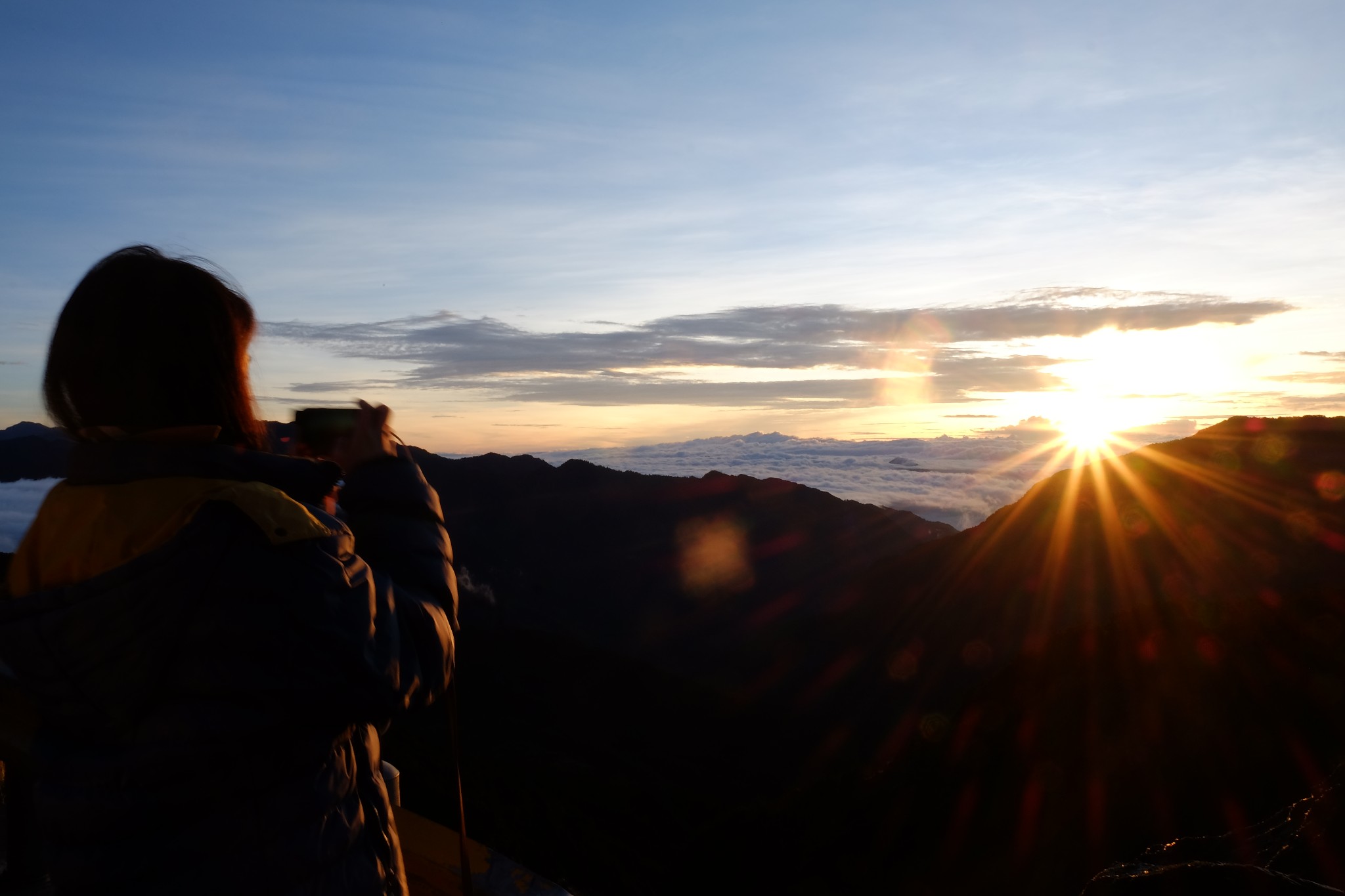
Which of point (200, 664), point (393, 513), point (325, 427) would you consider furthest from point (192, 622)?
point (325, 427)

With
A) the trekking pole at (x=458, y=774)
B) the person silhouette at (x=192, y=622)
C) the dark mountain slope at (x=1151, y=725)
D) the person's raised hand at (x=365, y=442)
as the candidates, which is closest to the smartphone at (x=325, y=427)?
the person's raised hand at (x=365, y=442)

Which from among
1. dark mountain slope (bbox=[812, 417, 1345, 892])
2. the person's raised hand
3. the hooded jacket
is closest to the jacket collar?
the hooded jacket

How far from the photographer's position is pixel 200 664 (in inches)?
49.8

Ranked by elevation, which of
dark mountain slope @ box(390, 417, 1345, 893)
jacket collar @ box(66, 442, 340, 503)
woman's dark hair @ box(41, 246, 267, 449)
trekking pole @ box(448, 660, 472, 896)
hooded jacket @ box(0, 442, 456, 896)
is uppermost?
woman's dark hair @ box(41, 246, 267, 449)

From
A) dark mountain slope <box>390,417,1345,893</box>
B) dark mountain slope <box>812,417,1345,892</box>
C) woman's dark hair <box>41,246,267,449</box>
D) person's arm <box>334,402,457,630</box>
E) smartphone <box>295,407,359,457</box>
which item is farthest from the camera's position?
dark mountain slope <box>390,417,1345,893</box>

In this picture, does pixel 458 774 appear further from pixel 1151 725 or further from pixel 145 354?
pixel 1151 725

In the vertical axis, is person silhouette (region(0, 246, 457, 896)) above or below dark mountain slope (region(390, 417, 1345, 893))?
above

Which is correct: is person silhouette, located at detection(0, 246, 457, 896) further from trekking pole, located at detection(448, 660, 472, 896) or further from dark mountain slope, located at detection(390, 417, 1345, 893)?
dark mountain slope, located at detection(390, 417, 1345, 893)

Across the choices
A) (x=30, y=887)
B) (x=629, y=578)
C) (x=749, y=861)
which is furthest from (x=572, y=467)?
(x=30, y=887)

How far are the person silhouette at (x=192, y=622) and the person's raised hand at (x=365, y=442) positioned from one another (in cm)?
8

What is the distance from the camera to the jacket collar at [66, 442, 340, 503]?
131 cm

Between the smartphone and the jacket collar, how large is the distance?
23 centimetres

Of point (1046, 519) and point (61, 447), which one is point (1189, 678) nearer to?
point (61, 447)

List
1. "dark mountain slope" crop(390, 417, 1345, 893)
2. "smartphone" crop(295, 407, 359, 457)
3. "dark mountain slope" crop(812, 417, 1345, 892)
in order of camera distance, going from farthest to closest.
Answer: "dark mountain slope" crop(390, 417, 1345, 893)
"dark mountain slope" crop(812, 417, 1345, 892)
"smartphone" crop(295, 407, 359, 457)
